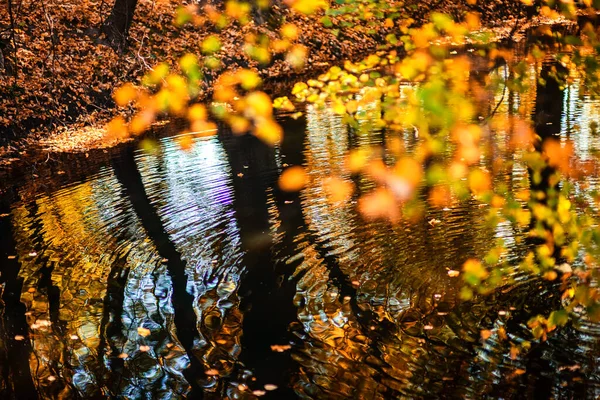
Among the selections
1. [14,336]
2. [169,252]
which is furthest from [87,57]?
[14,336]

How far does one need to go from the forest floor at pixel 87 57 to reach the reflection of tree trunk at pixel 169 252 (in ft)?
4.55

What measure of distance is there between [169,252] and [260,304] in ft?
5.62

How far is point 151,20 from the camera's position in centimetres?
1844

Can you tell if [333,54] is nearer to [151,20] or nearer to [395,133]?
[151,20]

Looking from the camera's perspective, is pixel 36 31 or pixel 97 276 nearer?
pixel 97 276

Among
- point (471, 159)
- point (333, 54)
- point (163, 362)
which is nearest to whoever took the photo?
point (163, 362)

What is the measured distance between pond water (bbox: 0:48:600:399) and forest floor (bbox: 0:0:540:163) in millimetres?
3470

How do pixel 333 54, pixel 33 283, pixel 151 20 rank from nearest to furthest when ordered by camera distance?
pixel 33 283
pixel 151 20
pixel 333 54

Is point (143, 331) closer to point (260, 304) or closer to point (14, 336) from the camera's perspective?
point (260, 304)

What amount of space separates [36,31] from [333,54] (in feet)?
28.2

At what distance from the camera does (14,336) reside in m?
5.43

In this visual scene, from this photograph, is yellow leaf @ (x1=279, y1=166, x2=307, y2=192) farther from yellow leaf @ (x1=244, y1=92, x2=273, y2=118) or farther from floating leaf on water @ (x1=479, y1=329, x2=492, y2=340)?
floating leaf on water @ (x1=479, y1=329, x2=492, y2=340)

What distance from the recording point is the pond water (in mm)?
4383

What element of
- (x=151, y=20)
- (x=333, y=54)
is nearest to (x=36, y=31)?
(x=151, y=20)
